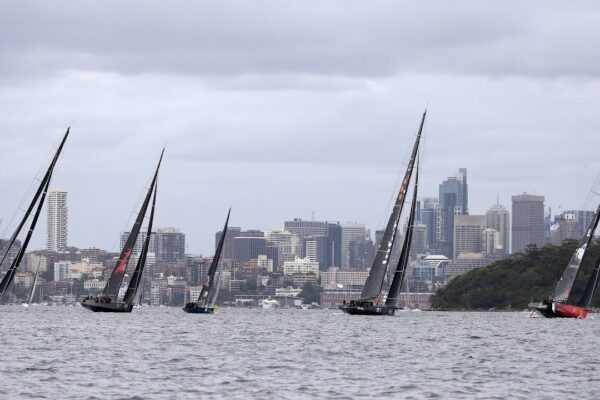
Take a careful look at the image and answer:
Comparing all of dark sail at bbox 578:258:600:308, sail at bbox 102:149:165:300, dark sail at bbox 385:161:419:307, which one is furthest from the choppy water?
dark sail at bbox 578:258:600:308

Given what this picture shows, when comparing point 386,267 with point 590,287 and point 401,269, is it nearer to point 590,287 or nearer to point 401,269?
point 401,269

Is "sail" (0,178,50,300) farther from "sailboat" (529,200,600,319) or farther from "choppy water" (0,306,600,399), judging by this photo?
"sailboat" (529,200,600,319)

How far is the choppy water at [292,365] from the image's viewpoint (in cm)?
6125

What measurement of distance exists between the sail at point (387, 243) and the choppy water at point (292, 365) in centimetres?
2962

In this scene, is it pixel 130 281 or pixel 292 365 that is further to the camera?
pixel 130 281

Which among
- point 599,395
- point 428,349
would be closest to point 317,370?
point 599,395

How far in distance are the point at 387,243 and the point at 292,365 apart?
68776mm

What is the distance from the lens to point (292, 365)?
241 feet

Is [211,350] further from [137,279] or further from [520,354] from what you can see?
[137,279]

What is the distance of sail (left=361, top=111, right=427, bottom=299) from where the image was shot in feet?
462

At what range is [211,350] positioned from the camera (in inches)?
3305

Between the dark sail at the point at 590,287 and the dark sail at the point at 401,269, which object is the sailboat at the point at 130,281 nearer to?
the dark sail at the point at 401,269

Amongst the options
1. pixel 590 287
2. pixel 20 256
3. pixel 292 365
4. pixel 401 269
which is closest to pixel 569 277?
pixel 590 287

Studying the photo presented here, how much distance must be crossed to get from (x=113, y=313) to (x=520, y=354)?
74308 mm
